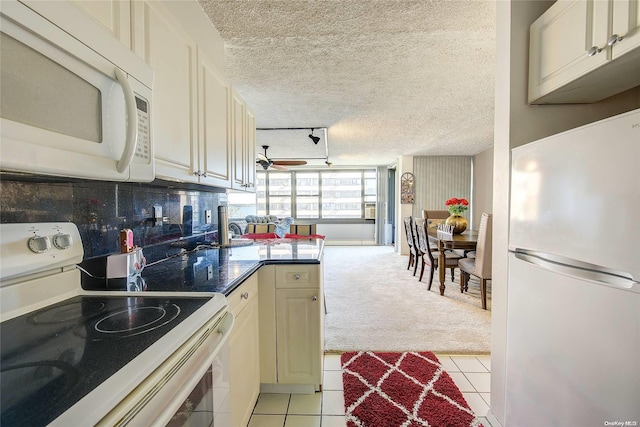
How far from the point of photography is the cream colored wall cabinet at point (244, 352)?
1.23 meters

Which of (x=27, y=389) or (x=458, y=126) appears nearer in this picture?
(x=27, y=389)

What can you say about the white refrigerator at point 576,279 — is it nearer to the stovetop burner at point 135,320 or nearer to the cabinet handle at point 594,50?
the cabinet handle at point 594,50

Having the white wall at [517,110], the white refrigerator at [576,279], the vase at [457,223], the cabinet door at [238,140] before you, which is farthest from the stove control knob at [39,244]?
the vase at [457,223]

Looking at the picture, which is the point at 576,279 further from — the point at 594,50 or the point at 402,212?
the point at 402,212

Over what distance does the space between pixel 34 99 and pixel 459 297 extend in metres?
3.94

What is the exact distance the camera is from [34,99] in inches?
22.8

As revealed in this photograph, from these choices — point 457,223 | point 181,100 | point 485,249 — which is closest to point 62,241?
point 181,100

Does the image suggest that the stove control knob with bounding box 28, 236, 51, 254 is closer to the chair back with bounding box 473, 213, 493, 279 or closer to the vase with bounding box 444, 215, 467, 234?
the chair back with bounding box 473, 213, 493, 279

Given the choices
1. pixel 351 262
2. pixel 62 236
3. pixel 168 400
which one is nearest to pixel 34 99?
pixel 62 236

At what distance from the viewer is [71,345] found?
2.10 feet

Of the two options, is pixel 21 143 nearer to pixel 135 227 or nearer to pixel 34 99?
pixel 34 99

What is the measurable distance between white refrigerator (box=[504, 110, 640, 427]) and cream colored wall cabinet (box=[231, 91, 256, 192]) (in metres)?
1.80

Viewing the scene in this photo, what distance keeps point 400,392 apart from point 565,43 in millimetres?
2032

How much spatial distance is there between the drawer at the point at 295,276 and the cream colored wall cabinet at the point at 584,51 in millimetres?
1485
